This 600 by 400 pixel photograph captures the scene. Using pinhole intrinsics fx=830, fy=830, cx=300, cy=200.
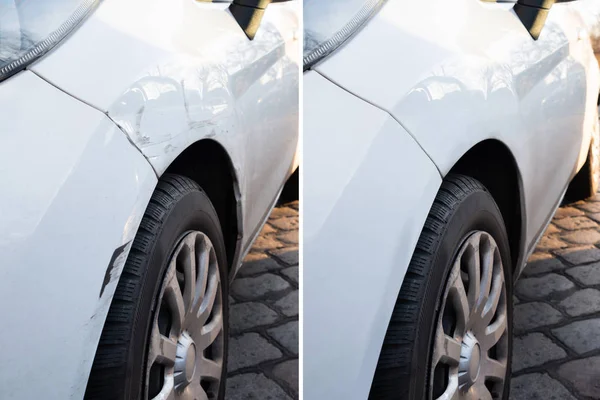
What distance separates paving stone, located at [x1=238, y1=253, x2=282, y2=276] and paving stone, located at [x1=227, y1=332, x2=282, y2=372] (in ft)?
0.57

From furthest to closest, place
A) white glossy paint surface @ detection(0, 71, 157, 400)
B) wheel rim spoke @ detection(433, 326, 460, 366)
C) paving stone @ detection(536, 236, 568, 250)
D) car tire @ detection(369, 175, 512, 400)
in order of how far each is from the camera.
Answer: paving stone @ detection(536, 236, 568, 250) → wheel rim spoke @ detection(433, 326, 460, 366) → car tire @ detection(369, 175, 512, 400) → white glossy paint surface @ detection(0, 71, 157, 400)

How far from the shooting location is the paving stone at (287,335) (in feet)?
6.28

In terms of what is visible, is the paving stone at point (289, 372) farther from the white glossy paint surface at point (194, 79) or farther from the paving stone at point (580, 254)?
the paving stone at point (580, 254)

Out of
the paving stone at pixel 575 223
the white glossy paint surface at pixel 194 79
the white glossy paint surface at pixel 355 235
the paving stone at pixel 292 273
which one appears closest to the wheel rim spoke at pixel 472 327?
the white glossy paint surface at pixel 355 235

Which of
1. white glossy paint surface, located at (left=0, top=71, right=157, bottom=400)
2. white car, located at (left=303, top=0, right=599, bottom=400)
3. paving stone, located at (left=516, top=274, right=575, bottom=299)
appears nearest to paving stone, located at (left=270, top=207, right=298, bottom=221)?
white car, located at (left=303, top=0, right=599, bottom=400)

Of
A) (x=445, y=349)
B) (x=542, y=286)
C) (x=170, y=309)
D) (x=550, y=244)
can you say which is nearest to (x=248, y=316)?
(x=170, y=309)

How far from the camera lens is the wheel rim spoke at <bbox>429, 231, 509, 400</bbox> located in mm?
1703

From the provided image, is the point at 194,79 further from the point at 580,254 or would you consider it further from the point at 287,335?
the point at 580,254

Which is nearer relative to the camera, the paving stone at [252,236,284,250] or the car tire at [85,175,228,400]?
the car tire at [85,175,228,400]

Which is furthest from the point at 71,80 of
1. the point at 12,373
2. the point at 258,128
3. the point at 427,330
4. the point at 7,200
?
the point at 427,330

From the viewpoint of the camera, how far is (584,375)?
7.70 ft

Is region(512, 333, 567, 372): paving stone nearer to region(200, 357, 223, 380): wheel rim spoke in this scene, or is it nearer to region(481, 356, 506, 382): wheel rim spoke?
region(481, 356, 506, 382): wheel rim spoke

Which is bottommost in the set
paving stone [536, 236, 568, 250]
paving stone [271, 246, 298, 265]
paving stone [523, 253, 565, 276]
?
paving stone [271, 246, 298, 265]

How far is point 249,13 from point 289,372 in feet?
2.84
